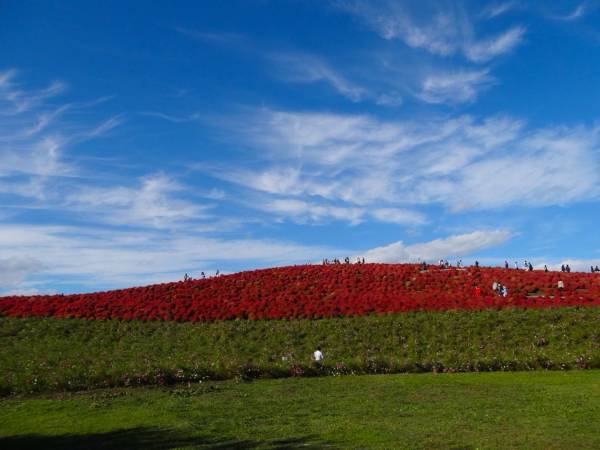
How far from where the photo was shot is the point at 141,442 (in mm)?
9734

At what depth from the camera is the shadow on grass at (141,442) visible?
9.32 meters

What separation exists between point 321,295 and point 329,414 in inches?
652

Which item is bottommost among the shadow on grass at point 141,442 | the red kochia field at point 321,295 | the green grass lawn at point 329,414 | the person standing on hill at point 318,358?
the shadow on grass at point 141,442

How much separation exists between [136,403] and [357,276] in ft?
62.0

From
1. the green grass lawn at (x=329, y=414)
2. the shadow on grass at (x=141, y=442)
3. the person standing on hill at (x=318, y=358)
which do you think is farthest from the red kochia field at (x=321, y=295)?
the shadow on grass at (x=141, y=442)

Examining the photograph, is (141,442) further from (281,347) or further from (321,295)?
(321,295)

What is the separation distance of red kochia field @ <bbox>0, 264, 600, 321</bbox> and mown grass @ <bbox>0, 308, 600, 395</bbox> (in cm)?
97

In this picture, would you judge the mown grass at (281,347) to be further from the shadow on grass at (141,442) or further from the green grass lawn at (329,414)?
the shadow on grass at (141,442)

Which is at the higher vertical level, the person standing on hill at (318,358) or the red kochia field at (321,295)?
the red kochia field at (321,295)

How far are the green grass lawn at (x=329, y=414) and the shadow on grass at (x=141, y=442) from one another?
0.02 meters

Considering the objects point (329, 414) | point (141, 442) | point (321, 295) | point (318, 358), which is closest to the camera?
point (141, 442)

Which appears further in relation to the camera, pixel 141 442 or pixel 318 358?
pixel 318 358

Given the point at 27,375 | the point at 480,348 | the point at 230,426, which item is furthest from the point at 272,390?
the point at 480,348

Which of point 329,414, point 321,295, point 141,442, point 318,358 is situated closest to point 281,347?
point 318,358
